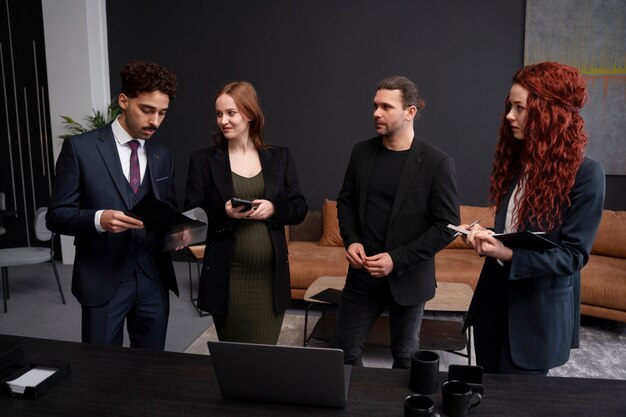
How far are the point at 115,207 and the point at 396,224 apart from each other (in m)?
1.12

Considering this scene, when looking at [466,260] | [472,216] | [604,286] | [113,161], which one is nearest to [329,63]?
[472,216]

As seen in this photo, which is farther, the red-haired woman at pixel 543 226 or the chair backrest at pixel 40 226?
the chair backrest at pixel 40 226

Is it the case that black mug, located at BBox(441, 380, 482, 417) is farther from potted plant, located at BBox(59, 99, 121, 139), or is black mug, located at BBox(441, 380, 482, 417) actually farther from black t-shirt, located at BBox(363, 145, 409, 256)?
potted plant, located at BBox(59, 99, 121, 139)

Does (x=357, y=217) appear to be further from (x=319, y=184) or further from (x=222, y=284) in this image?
(x=319, y=184)

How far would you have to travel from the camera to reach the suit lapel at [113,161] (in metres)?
2.03

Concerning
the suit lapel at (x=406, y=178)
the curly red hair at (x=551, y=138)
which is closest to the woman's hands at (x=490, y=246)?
the curly red hair at (x=551, y=138)

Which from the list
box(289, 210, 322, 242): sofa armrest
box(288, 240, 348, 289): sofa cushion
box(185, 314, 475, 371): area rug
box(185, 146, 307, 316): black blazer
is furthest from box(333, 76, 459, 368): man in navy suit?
box(289, 210, 322, 242): sofa armrest

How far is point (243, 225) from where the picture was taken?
2.32 meters

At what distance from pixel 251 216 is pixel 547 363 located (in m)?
1.22

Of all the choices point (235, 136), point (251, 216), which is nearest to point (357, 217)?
point (251, 216)

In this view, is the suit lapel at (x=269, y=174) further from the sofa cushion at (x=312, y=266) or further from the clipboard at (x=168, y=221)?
the sofa cushion at (x=312, y=266)

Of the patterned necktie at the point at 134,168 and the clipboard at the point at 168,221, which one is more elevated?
the patterned necktie at the point at 134,168

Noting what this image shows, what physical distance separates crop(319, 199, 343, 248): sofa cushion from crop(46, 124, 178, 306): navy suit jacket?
112 inches

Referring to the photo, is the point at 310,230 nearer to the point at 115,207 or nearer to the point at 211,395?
the point at 115,207
